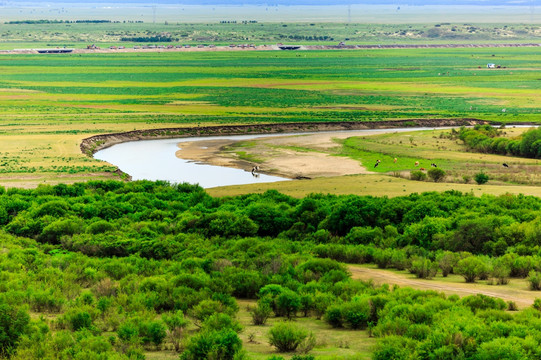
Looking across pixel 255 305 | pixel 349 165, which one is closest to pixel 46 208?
pixel 255 305

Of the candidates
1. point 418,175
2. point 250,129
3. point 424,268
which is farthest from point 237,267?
point 250,129

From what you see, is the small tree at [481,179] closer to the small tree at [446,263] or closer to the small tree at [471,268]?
the small tree at [446,263]

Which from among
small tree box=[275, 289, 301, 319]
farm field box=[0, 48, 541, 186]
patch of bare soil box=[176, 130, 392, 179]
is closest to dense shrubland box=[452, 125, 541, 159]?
patch of bare soil box=[176, 130, 392, 179]

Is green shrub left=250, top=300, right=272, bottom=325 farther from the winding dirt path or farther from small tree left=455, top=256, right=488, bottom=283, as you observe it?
small tree left=455, top=256, right=488, bottom=283

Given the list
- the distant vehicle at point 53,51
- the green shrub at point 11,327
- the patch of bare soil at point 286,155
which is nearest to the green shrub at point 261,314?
the green shrub at point 11,327

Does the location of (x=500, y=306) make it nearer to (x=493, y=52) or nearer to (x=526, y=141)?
(x=526, y=141)
